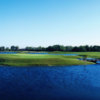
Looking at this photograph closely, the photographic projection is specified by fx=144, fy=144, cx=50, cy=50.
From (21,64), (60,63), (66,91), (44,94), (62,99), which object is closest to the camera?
(62,99)

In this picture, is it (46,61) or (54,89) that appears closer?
(54,89)

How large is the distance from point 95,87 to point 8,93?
15206 mm

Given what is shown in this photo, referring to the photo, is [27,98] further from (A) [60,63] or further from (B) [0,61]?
(B) [0,61]

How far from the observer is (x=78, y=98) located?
65.5 ft

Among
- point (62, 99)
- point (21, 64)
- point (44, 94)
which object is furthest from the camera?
point (21, 64)

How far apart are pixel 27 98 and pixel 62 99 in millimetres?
4822

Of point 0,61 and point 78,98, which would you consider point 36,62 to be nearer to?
point 0,61

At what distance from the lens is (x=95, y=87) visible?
26.1 meters

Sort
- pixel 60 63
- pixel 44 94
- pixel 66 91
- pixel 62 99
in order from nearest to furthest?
pixel 62 99, pixel 44 94, pixel 66 91, pixel 60 63

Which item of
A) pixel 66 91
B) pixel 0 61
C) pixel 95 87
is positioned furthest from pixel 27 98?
pixel 0 61

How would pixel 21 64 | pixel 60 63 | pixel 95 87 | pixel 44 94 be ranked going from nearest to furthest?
pixel 44 94, pixel 95 87, pixel 21 64, pixel 60 63

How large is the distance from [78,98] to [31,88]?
8.59 metres

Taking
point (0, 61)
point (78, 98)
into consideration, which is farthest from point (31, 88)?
point (0, 61)

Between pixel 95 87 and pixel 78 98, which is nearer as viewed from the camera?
pixel 78 98
